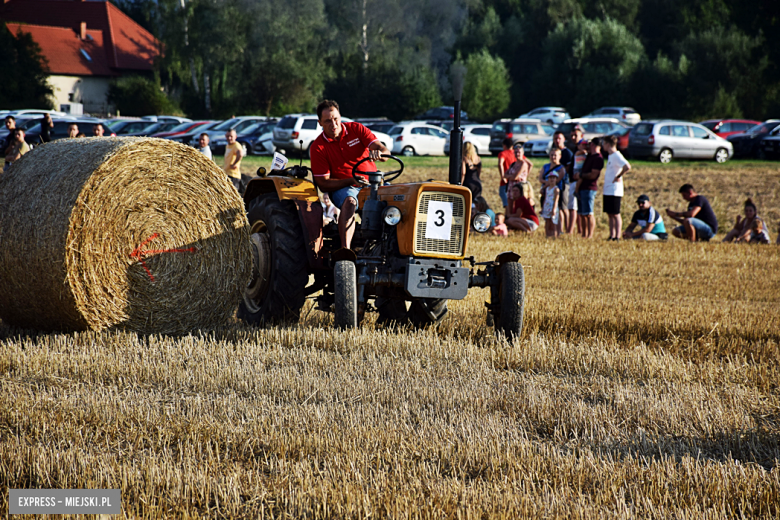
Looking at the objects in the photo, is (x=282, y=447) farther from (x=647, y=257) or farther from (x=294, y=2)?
(x=294, y=2)

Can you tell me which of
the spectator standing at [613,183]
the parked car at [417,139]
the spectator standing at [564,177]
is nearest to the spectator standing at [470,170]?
the spectator standing at [564,177]

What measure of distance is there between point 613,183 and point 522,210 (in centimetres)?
153

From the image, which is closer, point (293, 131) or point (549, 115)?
point (293, 131)

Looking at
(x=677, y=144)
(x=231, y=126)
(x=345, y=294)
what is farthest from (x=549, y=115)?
(x=345, y=294)

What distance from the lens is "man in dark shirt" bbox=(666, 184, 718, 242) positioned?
1466cm

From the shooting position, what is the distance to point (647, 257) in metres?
12.2

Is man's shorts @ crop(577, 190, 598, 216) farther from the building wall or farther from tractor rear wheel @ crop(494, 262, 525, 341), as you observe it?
the building wall

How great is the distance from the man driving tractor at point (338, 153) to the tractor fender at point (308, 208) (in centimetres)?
14

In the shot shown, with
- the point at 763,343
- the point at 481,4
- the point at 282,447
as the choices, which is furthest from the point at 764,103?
the point at 282,447

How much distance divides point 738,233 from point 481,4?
55.6 m

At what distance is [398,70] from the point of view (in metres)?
53.2

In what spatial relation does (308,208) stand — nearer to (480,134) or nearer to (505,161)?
(505,161)

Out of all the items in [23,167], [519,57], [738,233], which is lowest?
[738,233]

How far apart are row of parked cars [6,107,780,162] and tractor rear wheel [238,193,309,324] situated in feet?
66.8
